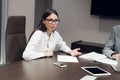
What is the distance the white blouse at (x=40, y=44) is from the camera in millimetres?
2323

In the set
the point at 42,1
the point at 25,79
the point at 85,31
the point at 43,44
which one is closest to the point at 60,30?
the point at 85,31

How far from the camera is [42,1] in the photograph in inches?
216

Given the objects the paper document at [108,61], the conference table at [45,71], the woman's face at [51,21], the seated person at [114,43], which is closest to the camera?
the conference table at [45,71]

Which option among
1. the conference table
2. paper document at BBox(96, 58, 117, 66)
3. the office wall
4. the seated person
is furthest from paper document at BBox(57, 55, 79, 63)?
the office wall

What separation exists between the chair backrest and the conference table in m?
0.49

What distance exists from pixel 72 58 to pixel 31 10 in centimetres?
249

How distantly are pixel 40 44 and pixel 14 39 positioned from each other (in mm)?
301

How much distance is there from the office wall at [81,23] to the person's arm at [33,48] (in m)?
2.29

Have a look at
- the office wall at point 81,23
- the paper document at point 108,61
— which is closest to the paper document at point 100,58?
the paper document at point 108,61

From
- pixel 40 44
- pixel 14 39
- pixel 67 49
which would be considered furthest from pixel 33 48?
pixel 67 49

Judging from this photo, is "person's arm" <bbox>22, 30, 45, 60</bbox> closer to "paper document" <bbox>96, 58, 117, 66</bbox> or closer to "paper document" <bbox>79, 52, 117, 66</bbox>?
"paper document" <bbox>79, 52, 117, 66</bbox>

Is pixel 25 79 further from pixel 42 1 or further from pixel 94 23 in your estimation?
pixel 42 1

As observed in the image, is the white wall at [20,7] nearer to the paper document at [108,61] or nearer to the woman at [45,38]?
the woman at [45,38]

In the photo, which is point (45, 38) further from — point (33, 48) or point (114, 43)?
point (114, 43)
